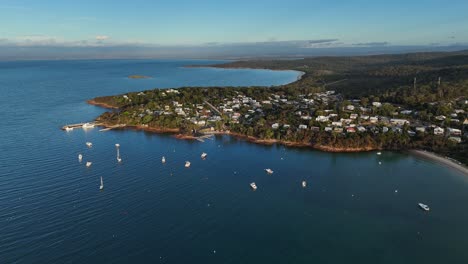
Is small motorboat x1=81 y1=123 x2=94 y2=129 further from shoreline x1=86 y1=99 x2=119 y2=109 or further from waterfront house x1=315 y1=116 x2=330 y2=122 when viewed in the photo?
waterfront house x1=315 y1=116 x2=330 y2=122

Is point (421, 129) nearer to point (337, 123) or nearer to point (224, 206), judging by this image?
point (337, 123)

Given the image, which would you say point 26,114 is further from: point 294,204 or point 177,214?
point 294,204

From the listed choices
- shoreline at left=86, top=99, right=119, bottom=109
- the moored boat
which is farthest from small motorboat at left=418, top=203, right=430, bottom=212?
shoreline at left=86, top=99, right=119, bottom=109

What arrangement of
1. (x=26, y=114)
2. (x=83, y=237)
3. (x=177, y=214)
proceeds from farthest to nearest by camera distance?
(x=26, y=114)
(x=177, y=214)
(x=83, y=237)

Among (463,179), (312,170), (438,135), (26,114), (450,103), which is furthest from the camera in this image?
(26,114)

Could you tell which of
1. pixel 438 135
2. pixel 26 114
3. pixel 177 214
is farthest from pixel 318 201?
pixel 26 114

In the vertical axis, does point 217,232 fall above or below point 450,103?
below

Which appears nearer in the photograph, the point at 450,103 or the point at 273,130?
the point at 273,130
